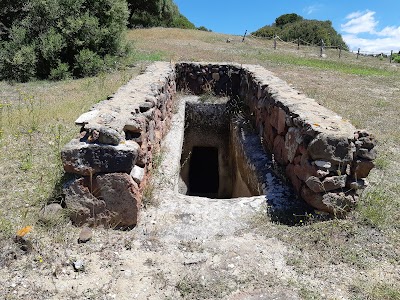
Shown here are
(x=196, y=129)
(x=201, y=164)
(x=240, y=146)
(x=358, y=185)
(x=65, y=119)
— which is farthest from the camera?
(x=201, y=164)

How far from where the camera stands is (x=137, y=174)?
356 cm

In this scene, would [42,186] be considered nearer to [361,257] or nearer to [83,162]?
[83,162]

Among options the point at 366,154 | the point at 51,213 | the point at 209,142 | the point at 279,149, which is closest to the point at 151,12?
the point at 209,142

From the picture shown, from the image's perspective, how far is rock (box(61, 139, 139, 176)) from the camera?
3.27 meters

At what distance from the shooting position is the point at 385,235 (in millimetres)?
3488

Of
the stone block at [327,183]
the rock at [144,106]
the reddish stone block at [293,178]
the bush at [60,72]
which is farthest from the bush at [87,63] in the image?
the stone block at [327,183]

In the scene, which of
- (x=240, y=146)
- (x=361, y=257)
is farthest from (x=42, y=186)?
(x=240, y=146)

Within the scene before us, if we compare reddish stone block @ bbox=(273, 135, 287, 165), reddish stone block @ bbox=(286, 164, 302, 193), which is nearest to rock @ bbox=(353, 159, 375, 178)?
reddish stone block @ bbox=(286, 164, 302, 193)

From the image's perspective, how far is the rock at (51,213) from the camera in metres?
3.31

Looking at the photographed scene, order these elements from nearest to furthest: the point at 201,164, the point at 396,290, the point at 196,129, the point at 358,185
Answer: the point at 396,290
the point at 358,185
the point at 196,129
the point at 201,164

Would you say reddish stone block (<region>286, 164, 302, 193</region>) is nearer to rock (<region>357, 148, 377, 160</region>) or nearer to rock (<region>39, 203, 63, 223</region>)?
rock (<region>357, 148, 377, 160</region>)

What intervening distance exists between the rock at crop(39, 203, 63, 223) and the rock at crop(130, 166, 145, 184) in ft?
2.39

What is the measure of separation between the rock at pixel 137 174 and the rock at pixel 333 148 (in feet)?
5.81

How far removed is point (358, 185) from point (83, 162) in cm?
271
